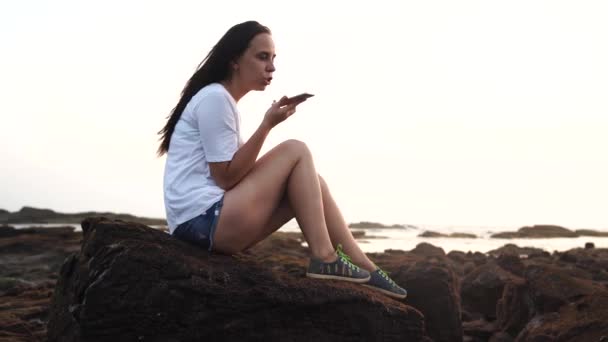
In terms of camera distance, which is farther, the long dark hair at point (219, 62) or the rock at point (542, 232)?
the rock at point (542, 232)

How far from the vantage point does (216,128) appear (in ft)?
14.0

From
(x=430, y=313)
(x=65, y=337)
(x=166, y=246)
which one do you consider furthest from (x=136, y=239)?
(x=430, y=313)

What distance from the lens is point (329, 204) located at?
15.7 feet

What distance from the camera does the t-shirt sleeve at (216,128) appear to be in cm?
424

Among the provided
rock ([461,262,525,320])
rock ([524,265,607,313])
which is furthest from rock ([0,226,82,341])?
rock ([461,262,525,320])

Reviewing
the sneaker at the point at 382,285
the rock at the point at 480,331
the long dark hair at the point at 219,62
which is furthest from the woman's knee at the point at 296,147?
the rock at the point at 480,331

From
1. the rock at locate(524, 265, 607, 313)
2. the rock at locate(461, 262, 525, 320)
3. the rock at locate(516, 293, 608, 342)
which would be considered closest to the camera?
the rock at locate(516, 293, 608, 342)

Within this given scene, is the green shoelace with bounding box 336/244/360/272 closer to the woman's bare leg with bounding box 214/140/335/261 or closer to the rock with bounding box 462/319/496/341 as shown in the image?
the woman's bare leg with bounding box 214/140/335/261

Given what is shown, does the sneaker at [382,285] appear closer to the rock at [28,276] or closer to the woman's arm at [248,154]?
the woman's arm at [248,154]

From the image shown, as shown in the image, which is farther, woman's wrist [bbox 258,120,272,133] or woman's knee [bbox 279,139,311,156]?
woman's knee [bbox 279,139,311,156]

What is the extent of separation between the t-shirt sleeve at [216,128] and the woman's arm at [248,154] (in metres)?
0.06

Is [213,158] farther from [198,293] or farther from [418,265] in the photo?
[418,265]

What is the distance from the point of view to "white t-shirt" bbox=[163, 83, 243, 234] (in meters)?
4.26

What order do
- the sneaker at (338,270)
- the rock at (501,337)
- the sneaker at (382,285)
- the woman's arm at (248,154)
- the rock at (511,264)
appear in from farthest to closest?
the rock at (511,264) → the rock at (501,337) → the sneaker at (382,285) → the sneaker at (338,270) → the woman's arm at (248,154)
